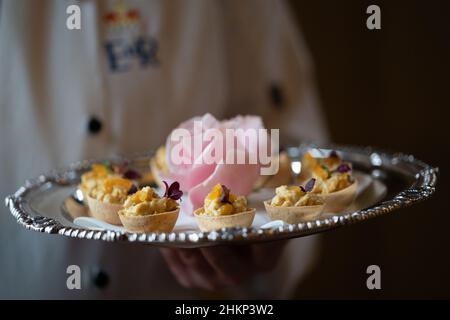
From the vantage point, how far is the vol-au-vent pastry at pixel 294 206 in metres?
0.89

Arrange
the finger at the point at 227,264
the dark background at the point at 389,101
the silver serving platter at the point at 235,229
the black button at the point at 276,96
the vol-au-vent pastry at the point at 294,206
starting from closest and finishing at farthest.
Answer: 1. the silver serving platter at the point at 235,229
2. the vol-au-vent pastry at the point at 294,206
3. the finger at the point at 227,264
4. the black button at the point at 276,96
5. the dark background at the point at 389,101

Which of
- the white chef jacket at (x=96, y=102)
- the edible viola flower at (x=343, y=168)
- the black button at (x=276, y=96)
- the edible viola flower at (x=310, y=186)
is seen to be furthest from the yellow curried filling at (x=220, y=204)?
the black button at (x=276, y=96)

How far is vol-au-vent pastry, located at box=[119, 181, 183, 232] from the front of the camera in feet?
2.81

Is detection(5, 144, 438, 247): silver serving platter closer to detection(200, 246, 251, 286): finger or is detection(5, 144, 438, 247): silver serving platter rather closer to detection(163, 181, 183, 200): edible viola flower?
detection(163, 181, 183, 200): edible viola flower

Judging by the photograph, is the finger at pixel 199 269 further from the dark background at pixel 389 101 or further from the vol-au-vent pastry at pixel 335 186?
the dark background at pixel 389 101

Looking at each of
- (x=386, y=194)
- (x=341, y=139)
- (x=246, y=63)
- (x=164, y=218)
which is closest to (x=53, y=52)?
(x=246, y=63)

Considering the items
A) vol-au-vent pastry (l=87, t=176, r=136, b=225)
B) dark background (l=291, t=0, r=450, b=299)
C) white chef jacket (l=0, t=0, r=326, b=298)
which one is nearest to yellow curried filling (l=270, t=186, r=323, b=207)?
vol-au-vent pastry (l=87, t=176, r=136, b=225)

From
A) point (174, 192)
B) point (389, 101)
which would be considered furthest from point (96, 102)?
point (389, 101)

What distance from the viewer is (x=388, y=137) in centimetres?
285

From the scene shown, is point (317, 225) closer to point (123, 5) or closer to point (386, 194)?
point (386, 194)

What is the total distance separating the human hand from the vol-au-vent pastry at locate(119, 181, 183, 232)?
0.85 ft

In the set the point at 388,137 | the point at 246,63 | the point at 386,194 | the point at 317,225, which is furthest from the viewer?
the point at 388,137

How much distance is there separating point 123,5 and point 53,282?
77cm

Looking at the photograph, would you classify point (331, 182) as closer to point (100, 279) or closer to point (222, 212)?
point (222, 212)
